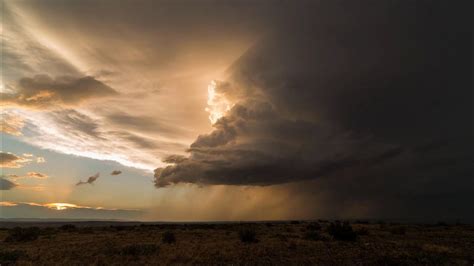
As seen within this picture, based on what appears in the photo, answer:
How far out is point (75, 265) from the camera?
2212 cm

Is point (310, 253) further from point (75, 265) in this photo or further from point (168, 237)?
point (75, 265)

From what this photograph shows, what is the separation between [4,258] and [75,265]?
261 inches

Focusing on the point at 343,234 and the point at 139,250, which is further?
the point at 343,234

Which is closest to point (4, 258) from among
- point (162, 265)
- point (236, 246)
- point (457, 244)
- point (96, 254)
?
point (96, 254)

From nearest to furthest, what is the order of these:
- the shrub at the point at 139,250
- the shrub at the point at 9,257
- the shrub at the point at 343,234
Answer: the shrub at the point at 9,257
the shrub at the point at 139,250
the shrub at the point at 343,234

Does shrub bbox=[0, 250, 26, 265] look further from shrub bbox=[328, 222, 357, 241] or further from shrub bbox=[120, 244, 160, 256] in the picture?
shrub bbox=[328, 222, 357, 241]

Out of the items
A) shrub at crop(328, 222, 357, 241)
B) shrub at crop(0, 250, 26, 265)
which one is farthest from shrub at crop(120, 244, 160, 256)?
shrub at crop(328, 222, 357, 241)

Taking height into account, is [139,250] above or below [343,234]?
below

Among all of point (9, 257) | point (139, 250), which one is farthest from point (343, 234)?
point (9, 257)

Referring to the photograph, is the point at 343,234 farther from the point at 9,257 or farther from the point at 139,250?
the point at 9,257

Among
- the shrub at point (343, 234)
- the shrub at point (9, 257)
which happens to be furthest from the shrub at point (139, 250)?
the shrub at point (343, 234)

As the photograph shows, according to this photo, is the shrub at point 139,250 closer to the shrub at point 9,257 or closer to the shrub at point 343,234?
the shrub at point 9,257

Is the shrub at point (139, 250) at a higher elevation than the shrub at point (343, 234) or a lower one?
lower

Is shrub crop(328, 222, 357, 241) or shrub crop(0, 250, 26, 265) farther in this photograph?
shrub crop(328, 222, 357, 241)
